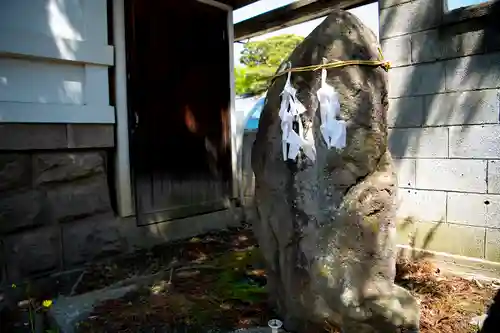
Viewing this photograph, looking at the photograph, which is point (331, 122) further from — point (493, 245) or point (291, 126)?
point (493, 245)

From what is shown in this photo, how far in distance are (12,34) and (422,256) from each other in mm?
3901

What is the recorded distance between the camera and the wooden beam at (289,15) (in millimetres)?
4551

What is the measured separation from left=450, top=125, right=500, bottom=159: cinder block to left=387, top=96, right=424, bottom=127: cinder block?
0.33 m

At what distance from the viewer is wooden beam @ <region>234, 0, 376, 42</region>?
455 cm

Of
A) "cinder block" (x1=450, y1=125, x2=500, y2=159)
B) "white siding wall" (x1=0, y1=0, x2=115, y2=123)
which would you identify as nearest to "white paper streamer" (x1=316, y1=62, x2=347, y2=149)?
"cinder block" (x1=450, y1=125, x2=500, y2=159)

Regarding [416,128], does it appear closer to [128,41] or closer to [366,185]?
[366,185]

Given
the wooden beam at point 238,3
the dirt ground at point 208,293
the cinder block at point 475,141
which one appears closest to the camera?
the dirt ground at point 208,293

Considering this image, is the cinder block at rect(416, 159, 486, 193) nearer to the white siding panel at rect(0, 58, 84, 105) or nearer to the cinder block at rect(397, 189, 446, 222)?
the cinder block at rect(397, 189, 446, 222)

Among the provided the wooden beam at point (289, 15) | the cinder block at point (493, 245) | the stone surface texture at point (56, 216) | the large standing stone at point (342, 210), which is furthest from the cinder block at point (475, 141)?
the stone surface texture at point (56, 216)

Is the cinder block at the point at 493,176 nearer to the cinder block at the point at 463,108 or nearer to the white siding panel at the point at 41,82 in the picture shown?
the cinder block at the point at 463,108

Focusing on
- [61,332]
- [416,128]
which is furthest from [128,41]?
[416,128]

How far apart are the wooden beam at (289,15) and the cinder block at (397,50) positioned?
3.15 ft

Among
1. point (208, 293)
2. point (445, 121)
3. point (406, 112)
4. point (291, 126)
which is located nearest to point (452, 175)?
point (445, 121)

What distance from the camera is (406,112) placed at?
141 inches
